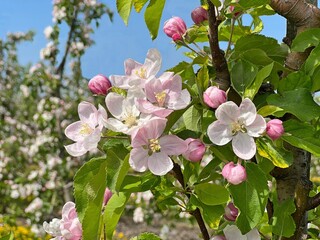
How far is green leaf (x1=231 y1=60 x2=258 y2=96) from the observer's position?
1.15m

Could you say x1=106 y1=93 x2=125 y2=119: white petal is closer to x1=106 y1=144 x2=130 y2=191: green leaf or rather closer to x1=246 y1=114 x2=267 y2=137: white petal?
x1=106 y1=144 x2=130 y2=191: green leaf

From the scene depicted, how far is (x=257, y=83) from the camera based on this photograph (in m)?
1.13

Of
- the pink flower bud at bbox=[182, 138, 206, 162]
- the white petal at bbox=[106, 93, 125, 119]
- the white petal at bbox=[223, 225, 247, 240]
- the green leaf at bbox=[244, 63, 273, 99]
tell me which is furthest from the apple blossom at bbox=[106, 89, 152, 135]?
the white petal at bbox=[223, 225, 247, 240]

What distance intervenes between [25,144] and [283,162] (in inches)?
240

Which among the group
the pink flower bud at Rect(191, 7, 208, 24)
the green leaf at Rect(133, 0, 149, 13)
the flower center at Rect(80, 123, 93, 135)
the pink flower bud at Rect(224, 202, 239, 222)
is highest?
the green leaf at Rect(133, 0, 149, 13)

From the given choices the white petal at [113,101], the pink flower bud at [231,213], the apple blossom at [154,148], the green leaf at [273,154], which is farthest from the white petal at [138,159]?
the pink flower bud at [231,213]

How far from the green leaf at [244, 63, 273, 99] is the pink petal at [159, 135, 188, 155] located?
0.16m

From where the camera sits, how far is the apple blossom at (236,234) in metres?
1.22

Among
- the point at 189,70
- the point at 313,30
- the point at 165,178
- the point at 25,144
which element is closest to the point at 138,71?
the point at 189,70

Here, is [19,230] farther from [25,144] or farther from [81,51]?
[81,51]

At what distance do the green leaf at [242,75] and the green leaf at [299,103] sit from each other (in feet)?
0.18

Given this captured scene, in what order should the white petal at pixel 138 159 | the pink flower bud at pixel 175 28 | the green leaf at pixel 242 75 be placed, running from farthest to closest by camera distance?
the pink flower bud at pixel 175 28
the green leaf at pixel 242 75
the white petal at pixel 138 159

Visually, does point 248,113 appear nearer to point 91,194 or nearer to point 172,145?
point 172,145

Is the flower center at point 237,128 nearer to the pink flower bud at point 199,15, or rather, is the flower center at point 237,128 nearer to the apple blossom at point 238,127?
the apple blossom at point 238,127
